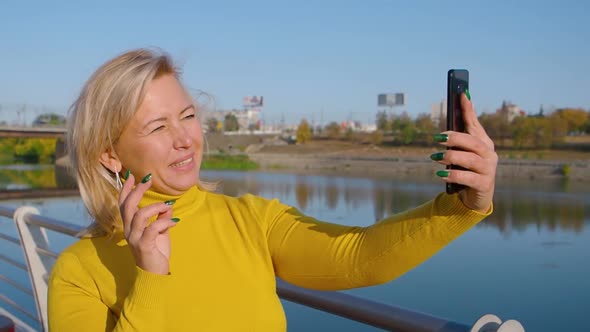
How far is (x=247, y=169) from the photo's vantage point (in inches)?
1286

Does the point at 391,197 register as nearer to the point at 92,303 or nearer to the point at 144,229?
the point at 92,303

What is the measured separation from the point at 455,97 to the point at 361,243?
31 centimetres

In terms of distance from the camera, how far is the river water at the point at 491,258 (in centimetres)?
746

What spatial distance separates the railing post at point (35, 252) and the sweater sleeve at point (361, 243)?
1570mm

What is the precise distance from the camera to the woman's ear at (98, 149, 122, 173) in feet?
3.38

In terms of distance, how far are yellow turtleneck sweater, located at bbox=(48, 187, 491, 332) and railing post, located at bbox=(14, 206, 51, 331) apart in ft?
4.54

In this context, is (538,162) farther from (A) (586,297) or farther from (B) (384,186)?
(A) (586,297)

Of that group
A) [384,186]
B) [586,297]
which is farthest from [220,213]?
[384,186]

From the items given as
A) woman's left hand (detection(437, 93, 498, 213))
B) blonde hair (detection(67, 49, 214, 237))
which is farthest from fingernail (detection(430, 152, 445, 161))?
blonde hair (detection(67, 49, 214, 237))

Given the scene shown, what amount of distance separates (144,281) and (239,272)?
202 mm

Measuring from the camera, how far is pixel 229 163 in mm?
33656

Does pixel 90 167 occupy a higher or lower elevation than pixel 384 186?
higher

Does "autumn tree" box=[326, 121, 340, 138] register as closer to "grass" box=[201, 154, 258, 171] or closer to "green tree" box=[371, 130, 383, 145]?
"green tree" box=[371, 130, 383, 145]

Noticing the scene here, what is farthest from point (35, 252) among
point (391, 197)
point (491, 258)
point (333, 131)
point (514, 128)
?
point (333, 131)
